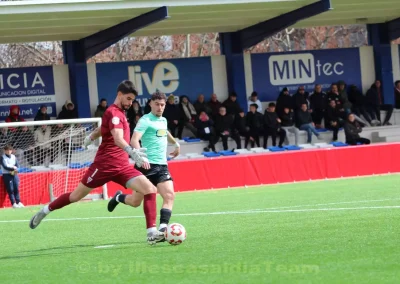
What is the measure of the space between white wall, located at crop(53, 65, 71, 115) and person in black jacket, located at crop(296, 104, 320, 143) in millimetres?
7747

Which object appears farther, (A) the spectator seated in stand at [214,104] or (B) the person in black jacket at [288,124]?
(B) the person in black jacket at [288,124]

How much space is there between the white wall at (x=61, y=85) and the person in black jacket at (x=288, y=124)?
7.22 meters

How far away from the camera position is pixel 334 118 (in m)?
34.3

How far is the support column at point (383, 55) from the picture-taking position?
122 feet

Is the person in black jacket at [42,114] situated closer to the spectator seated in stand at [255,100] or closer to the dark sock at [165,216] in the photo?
the spectator seated in stand at [255,100]

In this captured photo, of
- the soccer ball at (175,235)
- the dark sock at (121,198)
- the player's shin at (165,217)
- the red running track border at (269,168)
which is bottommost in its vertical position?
the red running track border at (269,168)

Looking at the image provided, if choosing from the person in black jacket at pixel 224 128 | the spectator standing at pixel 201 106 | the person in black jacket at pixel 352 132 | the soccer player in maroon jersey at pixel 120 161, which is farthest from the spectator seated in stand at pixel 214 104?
the soccer player in maroon jersey at pixel 120 161

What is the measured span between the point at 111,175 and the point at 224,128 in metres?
20.3

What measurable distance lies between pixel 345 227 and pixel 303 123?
2177 centimetres

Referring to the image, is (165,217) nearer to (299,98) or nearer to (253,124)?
(253,124)

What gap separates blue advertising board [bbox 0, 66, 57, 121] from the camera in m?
32.3

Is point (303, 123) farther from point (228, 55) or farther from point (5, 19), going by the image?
point (5, 19)

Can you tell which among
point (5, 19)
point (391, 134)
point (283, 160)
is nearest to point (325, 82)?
point (391, 134)

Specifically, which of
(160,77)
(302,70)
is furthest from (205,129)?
(302,70)
